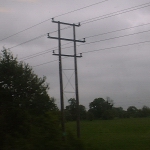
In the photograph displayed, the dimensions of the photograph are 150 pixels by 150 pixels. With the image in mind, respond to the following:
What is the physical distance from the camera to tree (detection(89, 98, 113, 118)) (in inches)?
4534

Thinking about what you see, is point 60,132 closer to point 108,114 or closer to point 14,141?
point 14,141

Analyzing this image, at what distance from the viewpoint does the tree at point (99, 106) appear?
115 meters

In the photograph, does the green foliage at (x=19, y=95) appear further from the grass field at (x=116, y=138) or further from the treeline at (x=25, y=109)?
the grass field at (x=116, y=138)

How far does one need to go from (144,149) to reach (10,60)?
14.3 m

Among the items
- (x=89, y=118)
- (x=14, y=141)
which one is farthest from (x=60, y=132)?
(x=89, y=118)

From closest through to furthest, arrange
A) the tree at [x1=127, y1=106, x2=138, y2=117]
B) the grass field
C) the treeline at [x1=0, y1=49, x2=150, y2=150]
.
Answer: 1. the treeline at [x1=0, y1=49, x2=150, y2=150]
2. the grass field
3. the tree at [x1=127, y1=106, x2=138, y2=117]

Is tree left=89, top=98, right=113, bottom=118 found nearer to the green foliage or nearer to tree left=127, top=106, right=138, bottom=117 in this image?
tree left=127, top=106, right=138, bottom=117

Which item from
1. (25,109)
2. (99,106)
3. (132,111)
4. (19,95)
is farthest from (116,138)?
(132,111)

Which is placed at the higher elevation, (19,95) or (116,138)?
(19,95)

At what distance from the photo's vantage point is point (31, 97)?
101 feet

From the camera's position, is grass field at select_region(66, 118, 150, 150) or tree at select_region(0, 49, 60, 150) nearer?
grass field at select_region(66, 118, 150, 150)

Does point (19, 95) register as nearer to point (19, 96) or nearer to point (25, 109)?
point (19, 96)

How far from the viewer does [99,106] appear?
116562mm

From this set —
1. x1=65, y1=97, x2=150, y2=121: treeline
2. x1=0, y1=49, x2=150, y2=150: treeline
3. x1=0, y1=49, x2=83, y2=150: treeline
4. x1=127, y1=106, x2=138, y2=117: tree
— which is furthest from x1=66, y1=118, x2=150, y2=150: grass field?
x1=127, y1=106, x2=138, y2=117: tree
